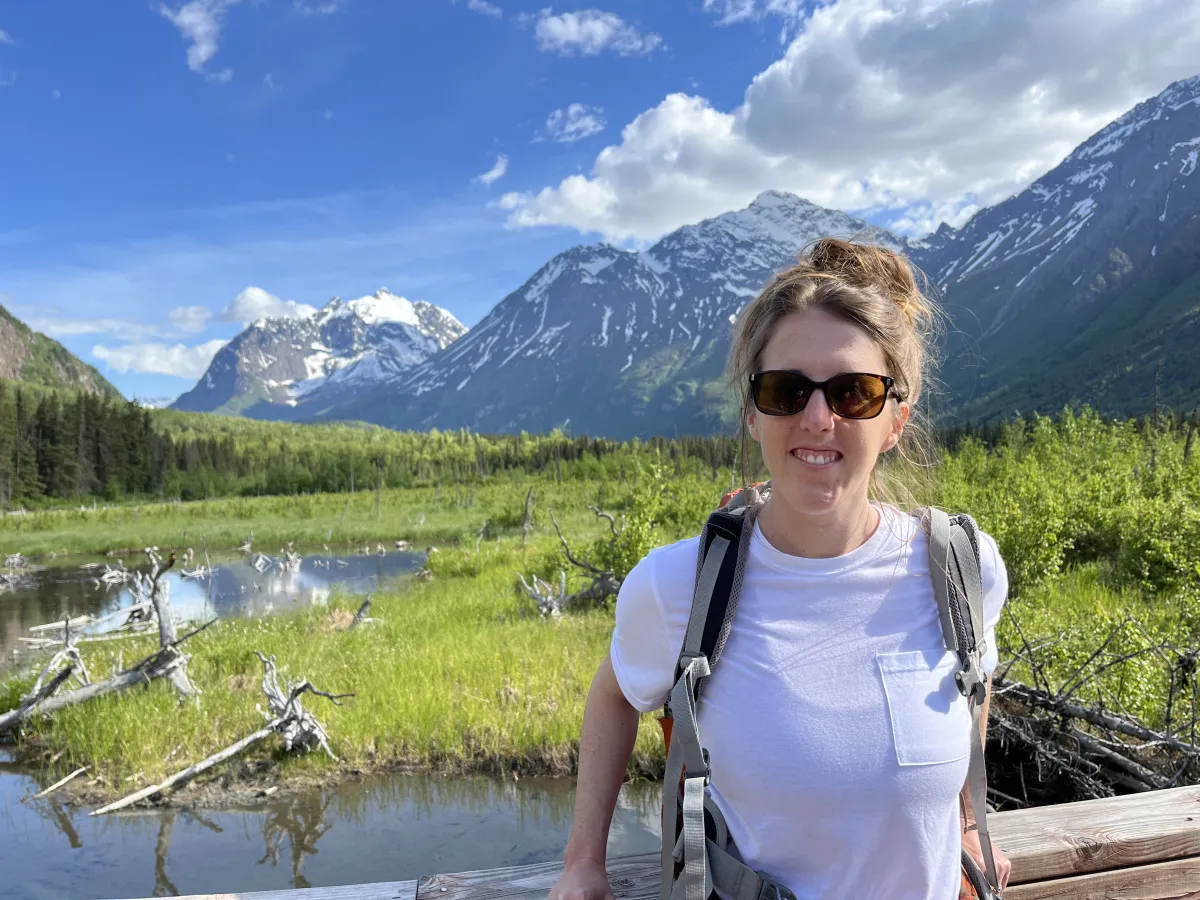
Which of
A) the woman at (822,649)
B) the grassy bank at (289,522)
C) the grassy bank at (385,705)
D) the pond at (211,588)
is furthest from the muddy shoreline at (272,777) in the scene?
the grassy bank at (289,522)

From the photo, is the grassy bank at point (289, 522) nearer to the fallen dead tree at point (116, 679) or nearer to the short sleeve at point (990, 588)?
the fallen dead tree at point (116, 679)

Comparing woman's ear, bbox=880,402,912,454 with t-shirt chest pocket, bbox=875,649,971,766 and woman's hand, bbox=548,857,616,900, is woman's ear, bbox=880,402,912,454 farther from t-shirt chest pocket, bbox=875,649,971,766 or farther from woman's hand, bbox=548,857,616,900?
woman's hand, bbox=548,857,616,900

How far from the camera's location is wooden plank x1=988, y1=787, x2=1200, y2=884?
2.18 m

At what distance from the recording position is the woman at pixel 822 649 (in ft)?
4.97

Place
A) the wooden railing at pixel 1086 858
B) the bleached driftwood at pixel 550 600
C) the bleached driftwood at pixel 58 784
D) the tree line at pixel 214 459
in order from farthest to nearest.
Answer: the tree line at pixel 214 459, the bleached driftwood at pixel 550 600, the bleached driftwood at pixel 58 784, the wooden railing at pixel 1086 858

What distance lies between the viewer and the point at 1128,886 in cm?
227

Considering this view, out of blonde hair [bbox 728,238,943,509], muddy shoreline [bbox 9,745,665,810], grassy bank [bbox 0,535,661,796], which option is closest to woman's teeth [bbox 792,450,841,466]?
blonde hair [bbox 728,238,943,509]

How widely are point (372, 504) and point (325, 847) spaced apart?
57.6 m

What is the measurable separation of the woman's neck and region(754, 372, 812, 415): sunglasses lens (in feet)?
0.63

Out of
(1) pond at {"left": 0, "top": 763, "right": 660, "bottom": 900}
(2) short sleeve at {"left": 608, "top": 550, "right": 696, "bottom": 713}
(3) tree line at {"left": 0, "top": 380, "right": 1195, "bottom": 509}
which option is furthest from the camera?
(3) tree line at {"left": 0, "top": 380, "right": 1195, "bottom": 509}

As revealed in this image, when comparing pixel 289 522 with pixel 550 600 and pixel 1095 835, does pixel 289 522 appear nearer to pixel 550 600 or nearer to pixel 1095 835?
pixel 550 600

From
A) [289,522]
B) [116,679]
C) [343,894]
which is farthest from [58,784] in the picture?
[289,522]

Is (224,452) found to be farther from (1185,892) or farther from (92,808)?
(1185,892)

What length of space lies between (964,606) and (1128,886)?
1.32m
